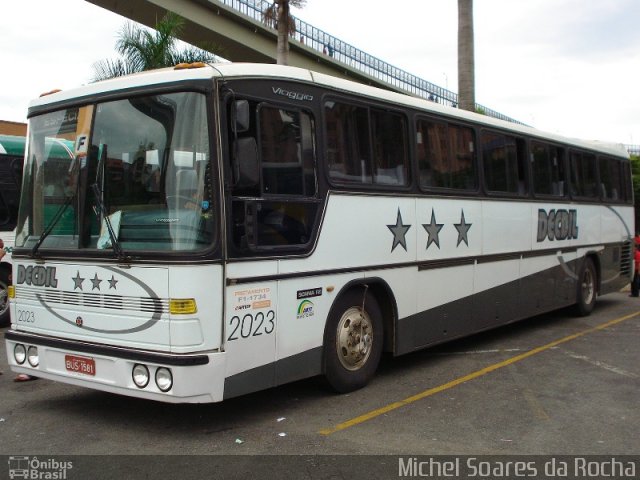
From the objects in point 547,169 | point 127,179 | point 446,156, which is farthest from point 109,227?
point 547,169

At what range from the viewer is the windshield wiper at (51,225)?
572 cm

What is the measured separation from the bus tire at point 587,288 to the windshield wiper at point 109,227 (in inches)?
360

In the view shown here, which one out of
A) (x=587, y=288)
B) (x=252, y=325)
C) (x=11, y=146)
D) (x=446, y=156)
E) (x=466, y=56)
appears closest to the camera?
(x=252, y=325)

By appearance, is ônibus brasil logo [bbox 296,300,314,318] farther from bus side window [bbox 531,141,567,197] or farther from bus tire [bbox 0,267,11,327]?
bus tire [bbox 0,267,11,327]

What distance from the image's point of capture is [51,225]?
229 inches

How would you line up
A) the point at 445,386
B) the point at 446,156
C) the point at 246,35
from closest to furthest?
1. the point at 445,386
2. the point at 446,156
3. the point at 246,35

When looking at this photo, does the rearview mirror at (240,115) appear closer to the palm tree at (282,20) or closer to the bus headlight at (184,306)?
the bus headlight at (184,306)

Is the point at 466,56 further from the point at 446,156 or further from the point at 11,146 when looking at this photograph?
the point at 11,146

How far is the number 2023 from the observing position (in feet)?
17.3

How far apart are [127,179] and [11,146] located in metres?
7.33

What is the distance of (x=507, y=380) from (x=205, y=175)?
4272 millimetres

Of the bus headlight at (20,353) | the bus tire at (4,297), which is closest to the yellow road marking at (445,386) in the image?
the bus headlight at (20,353)

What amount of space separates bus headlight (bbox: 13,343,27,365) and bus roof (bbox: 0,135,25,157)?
656 cm
